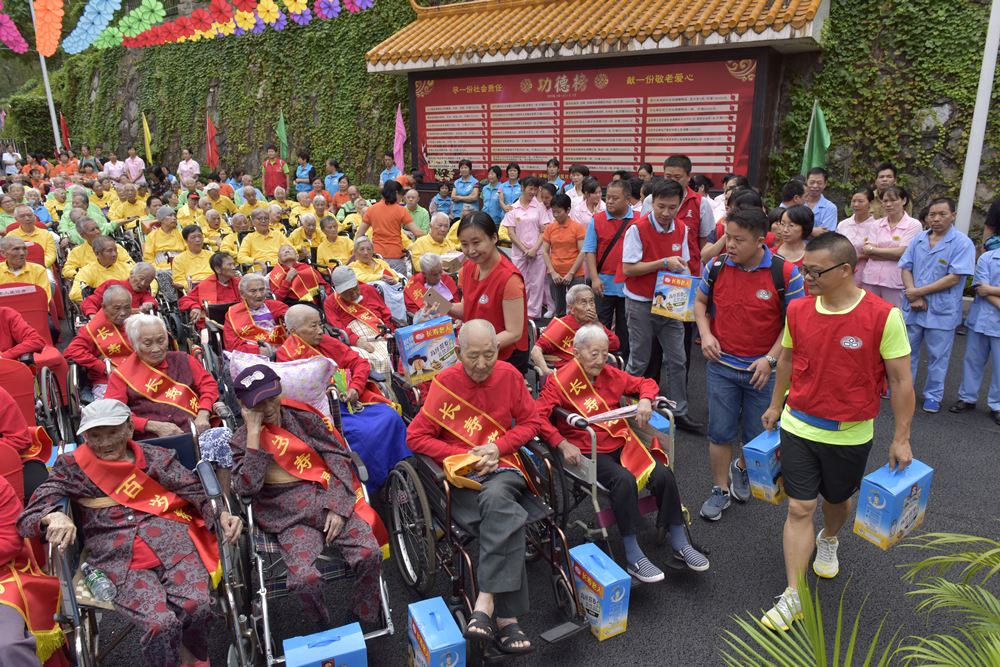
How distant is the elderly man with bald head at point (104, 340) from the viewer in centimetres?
437

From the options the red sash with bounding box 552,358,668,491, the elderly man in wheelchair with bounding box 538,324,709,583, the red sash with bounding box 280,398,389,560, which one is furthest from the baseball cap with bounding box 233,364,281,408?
the red sash with bounding box 552,358,668,491

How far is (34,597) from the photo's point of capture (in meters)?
2.55

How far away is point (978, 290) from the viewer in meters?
5.22

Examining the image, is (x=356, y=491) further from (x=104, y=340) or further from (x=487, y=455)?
(x=104, y=340)

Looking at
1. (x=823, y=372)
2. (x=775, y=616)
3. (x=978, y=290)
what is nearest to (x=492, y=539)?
(x=775, y=616)

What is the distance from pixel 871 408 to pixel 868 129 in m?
7.94

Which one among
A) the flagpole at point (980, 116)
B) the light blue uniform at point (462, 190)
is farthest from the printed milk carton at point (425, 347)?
the light blue uniform at point (462, 190)

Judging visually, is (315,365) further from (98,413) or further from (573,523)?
(573,523)

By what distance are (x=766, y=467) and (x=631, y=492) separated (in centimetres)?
69

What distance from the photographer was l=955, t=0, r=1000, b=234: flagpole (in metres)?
6.50

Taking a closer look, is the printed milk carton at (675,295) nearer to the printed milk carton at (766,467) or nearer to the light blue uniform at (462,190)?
the printed milk carton at (766,467)

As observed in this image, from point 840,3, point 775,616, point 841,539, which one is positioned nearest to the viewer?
point 775,616

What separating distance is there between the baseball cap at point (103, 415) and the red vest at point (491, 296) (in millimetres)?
1921

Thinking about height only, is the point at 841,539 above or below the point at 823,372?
below
